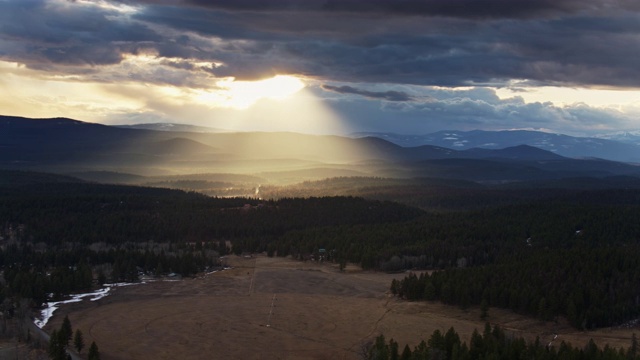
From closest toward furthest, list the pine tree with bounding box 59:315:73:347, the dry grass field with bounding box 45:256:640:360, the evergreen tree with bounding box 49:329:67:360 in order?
the evergreen tree with bounding box 49:329:67:360 → the pine tree with bounding box 59:315:73:347 → the dry grass field with bounding box 45:256:640:360

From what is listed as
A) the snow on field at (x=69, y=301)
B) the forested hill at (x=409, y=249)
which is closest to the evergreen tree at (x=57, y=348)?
the snow on field at (x=69, y=301)

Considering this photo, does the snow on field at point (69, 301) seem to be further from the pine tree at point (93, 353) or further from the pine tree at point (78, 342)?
the pine tree at point (93, 353)

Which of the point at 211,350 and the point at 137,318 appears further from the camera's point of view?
the point at 137,318

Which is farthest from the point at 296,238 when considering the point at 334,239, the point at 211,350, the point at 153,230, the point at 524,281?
the point at 211,350

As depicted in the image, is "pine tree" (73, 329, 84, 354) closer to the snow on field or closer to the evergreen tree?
the evergreen tree

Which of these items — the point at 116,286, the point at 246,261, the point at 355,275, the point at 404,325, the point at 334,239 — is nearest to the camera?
the point at 404,325

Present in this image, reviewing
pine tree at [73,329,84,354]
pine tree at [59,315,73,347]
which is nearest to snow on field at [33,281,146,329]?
pine tree at [59,315,73,347]

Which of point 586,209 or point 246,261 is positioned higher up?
point 586,209

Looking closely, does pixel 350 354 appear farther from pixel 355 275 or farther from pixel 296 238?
pixel 296 238

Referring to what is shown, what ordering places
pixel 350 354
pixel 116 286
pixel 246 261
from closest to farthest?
pixel 350 354
pixel 116 286
pixel 246 261
